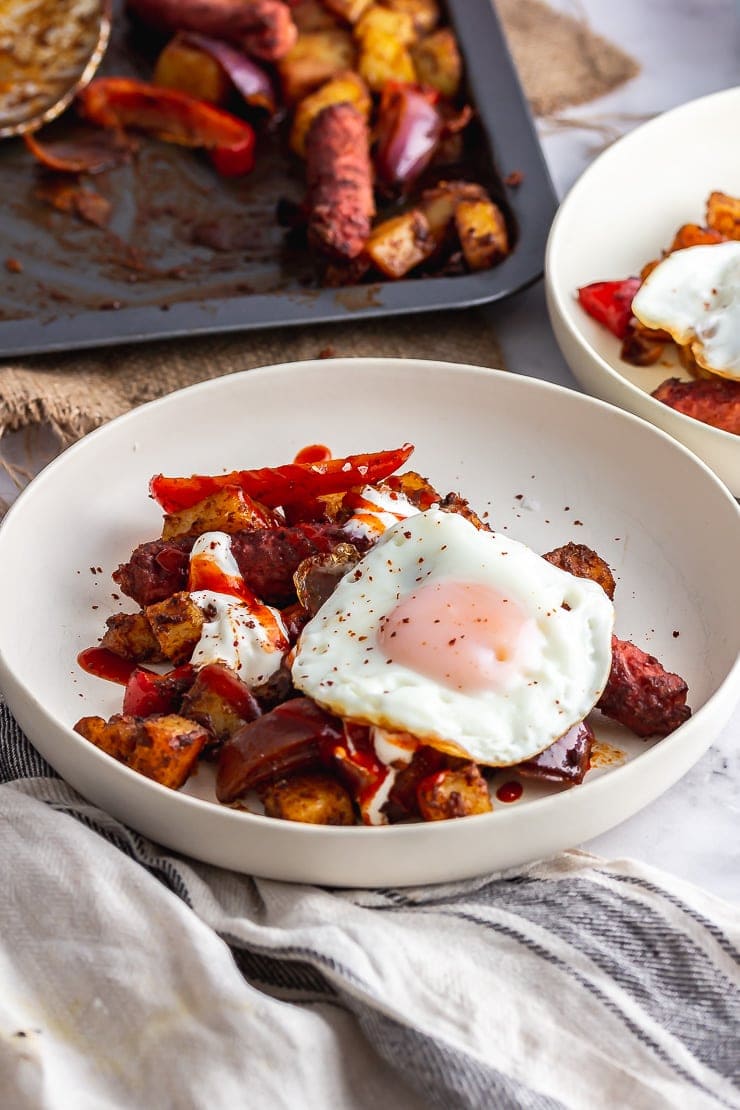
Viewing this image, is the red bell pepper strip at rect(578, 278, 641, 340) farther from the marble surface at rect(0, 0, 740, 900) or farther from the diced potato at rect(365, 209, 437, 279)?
the diced potato at rect(365, 209, 437, 279)

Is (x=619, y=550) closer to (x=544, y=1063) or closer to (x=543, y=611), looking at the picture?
(x=543, y=611)

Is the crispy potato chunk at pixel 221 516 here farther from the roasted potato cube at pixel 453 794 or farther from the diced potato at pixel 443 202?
the diced potato at pixel 443 202

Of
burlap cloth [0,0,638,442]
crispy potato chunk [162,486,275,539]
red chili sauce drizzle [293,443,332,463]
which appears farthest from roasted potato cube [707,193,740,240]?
crispy potato chunk [162,486,275,539]

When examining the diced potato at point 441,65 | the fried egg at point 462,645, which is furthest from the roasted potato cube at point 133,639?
the diced potato at point 441,65

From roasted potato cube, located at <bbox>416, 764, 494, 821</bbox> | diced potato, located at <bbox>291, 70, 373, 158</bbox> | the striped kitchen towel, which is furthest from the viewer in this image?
diced potato, located at <bbox>291, 70, 373, 158</bbox>

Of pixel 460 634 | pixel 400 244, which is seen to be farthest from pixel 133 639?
pixel 400 244
